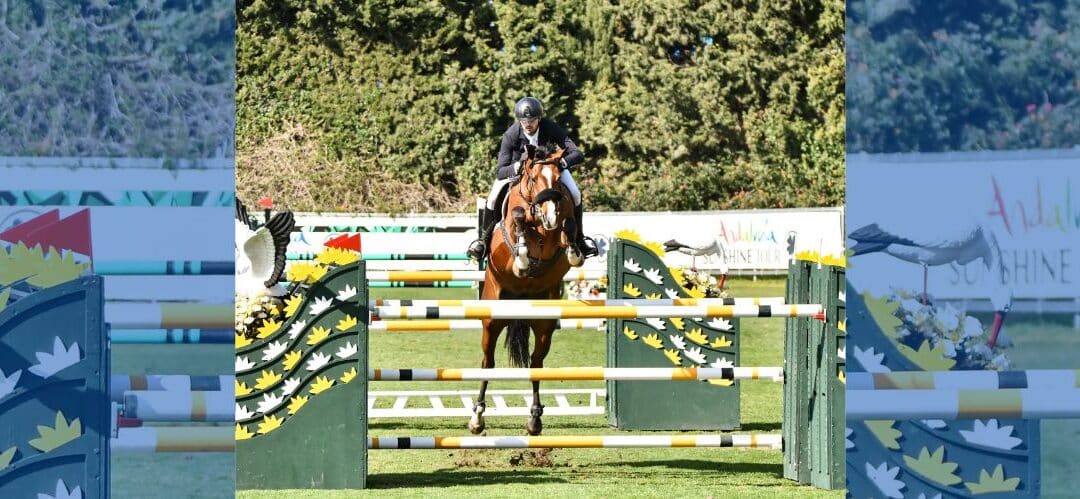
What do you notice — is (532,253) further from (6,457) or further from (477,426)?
(6,457)

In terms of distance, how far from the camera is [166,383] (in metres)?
2.23

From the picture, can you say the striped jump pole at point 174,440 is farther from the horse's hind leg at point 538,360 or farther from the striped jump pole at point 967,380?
the horse's hind leg at point 538,360

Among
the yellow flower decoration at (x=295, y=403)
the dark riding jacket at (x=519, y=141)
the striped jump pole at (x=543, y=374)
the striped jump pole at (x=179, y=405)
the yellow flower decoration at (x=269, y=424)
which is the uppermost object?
Result: the dark riding jacket at (x=519, y=141)

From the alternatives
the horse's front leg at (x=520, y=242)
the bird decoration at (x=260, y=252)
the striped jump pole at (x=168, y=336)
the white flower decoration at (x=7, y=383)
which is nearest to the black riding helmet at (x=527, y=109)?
the horse's front leg at (x=520, y=242)

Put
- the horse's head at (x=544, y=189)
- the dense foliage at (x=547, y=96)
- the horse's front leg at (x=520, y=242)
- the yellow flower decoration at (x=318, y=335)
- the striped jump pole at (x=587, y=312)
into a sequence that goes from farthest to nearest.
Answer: the dense foliage at (x=547, y=96), the horse's front leg at (x=520, y=242), the horse's head at (x=544, y=189), the yellow flower decoration at (x=318, y=335), the striped jump pole at (x=587, y=312)

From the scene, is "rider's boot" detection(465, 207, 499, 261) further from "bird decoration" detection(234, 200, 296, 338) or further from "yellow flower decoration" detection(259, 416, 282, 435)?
"yellow flower decoration" detection(259, 416, 282, 435)

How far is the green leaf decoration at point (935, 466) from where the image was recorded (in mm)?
2312

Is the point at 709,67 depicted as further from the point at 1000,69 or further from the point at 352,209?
the point at 1000,69

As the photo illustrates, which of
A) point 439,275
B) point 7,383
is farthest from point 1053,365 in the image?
point 439,275

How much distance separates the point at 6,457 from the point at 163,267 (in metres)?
0.46

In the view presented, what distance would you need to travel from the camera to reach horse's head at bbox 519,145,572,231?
18.5 ft

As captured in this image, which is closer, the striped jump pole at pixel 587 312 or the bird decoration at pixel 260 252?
the striped jump pole at pixel 587 312

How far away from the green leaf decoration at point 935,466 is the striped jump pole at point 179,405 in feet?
3.86

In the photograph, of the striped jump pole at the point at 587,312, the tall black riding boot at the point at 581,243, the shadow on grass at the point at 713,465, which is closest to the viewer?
the striped jump pole at the point at 587,312
